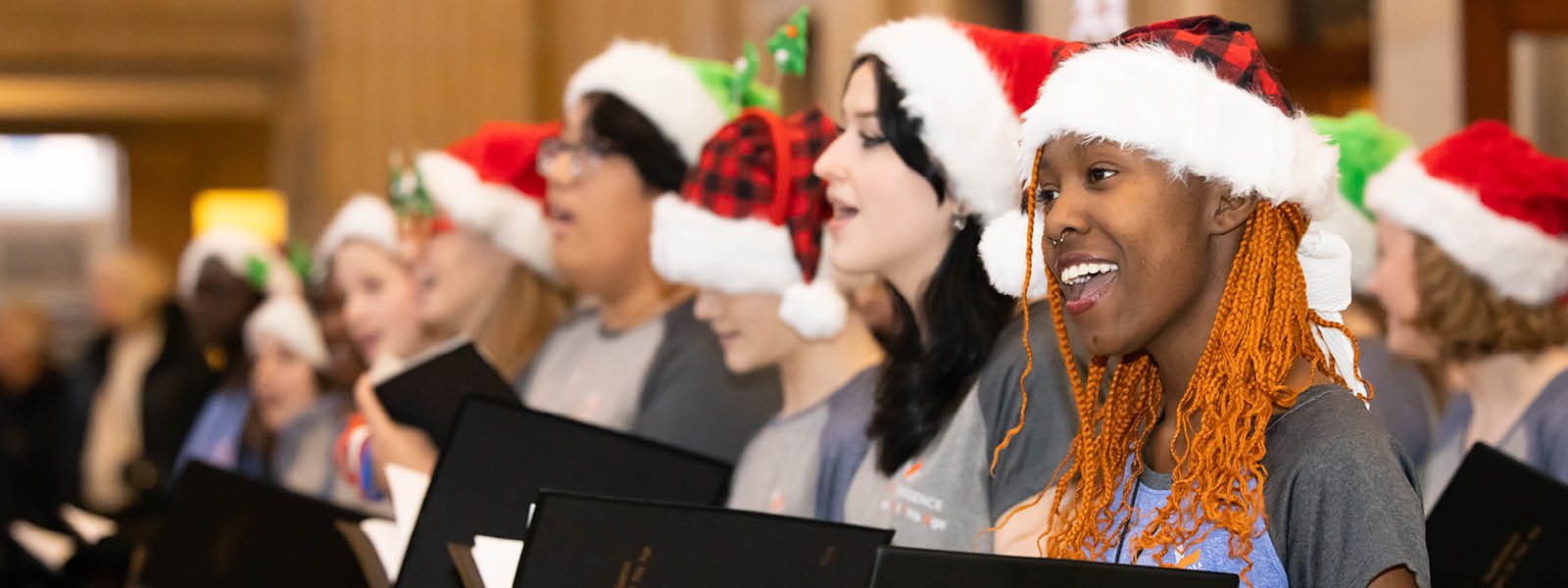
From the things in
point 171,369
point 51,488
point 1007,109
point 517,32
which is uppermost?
point 1007,109

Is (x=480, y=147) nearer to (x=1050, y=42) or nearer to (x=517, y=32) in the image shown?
(x=1050, y=42)

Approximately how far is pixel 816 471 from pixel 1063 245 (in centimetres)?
118

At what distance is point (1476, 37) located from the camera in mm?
5094

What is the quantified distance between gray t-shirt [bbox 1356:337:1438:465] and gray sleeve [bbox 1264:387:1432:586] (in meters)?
1.82

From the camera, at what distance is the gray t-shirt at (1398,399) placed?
3.58 metres

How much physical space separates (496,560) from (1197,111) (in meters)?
1.19

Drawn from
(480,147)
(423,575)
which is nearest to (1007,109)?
(423,575)

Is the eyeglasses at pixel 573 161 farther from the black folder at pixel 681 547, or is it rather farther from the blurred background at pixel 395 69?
the blurred background at pixel 395 69

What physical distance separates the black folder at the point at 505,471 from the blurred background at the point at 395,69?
10.2 feet

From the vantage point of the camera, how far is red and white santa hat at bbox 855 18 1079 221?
2670mm

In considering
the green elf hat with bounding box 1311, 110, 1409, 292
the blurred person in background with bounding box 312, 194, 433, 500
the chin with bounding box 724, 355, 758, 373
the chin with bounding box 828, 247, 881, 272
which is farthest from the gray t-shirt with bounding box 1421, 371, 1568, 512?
the blurred person in background with bounding box 312, 194, 433, 500

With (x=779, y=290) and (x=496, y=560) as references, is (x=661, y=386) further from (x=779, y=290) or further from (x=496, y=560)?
(x=496, y=560)

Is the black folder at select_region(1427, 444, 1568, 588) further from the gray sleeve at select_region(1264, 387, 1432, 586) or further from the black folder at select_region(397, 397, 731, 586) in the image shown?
the black folder at select_region(397, 397, 731, 586)

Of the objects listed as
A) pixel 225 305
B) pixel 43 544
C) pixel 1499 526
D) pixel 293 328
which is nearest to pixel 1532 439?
pixel 1499 526
